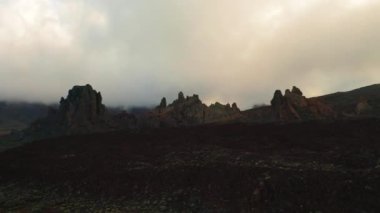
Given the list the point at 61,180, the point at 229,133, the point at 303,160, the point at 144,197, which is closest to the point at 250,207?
the point at 144,197

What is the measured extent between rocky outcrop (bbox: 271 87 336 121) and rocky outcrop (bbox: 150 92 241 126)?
1390 centimetres

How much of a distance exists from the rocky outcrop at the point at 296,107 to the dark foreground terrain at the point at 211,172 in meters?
38.0

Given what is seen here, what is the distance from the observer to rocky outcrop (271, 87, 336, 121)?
8950cm

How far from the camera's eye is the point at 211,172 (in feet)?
99.8

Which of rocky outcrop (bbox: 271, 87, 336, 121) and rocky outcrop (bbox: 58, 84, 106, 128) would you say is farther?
rocky outcrop (bbox: 58, 84, 106, 128)

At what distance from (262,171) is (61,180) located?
16.6 m

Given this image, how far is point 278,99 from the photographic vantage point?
301 feet

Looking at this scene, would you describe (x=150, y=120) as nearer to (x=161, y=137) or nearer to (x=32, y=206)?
(x=161, y=137)

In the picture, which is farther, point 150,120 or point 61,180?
point 150,120

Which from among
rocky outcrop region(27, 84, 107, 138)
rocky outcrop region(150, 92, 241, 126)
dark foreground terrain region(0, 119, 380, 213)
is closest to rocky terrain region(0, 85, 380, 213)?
dark foreground terrain region(0, 119, 380, 213)

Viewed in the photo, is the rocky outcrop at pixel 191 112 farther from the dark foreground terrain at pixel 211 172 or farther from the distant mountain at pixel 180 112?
the dark foreground terrain at pixel 211 172

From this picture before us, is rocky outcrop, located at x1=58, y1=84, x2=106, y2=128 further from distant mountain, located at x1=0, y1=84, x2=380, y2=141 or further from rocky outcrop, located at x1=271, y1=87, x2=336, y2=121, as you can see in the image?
rocky outcrop, located at x1=271, y1=87, x2=336, y2=121

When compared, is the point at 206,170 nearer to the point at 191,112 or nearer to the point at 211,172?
the point at 211,172

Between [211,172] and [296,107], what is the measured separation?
217 ft
